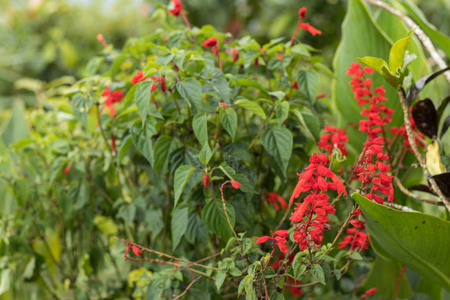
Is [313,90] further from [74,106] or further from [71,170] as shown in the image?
[71,170]

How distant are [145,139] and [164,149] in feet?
0.12

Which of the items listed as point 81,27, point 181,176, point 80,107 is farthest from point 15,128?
point 81,27

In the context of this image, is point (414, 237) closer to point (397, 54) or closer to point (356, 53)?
point (397, 54)

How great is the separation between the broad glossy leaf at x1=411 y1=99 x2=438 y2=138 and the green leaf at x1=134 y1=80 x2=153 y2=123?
463 millimetres

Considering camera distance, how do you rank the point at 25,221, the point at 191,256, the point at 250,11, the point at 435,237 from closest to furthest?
the point at 435,237, the point at 191,256, the point at 25,221, the point at 250,11

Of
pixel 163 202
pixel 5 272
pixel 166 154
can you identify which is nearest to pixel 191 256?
pixel 163 202

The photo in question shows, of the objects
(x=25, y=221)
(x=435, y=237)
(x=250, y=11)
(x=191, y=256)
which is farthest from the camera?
(x=250, y=11)

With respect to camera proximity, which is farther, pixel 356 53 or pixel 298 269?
pixel 356 53

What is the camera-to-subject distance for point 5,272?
108 cm

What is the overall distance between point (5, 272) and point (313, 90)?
32.5 inches

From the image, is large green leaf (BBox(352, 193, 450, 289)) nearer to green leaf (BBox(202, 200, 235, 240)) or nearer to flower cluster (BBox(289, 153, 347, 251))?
flower cluster (BBox(289, 153, 347, 251))

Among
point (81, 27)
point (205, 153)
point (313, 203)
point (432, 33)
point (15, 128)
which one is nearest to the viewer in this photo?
point (313, 203)

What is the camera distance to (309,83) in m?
0.79

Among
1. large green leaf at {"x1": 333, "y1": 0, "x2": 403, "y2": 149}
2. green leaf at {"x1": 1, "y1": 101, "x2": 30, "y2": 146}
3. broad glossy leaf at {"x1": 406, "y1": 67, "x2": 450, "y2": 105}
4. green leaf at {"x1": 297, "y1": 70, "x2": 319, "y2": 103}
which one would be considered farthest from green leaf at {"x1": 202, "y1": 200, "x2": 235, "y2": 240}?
green leaf at {"x1": 1, "y1": 101, "x2": 30, "y2": 146}
